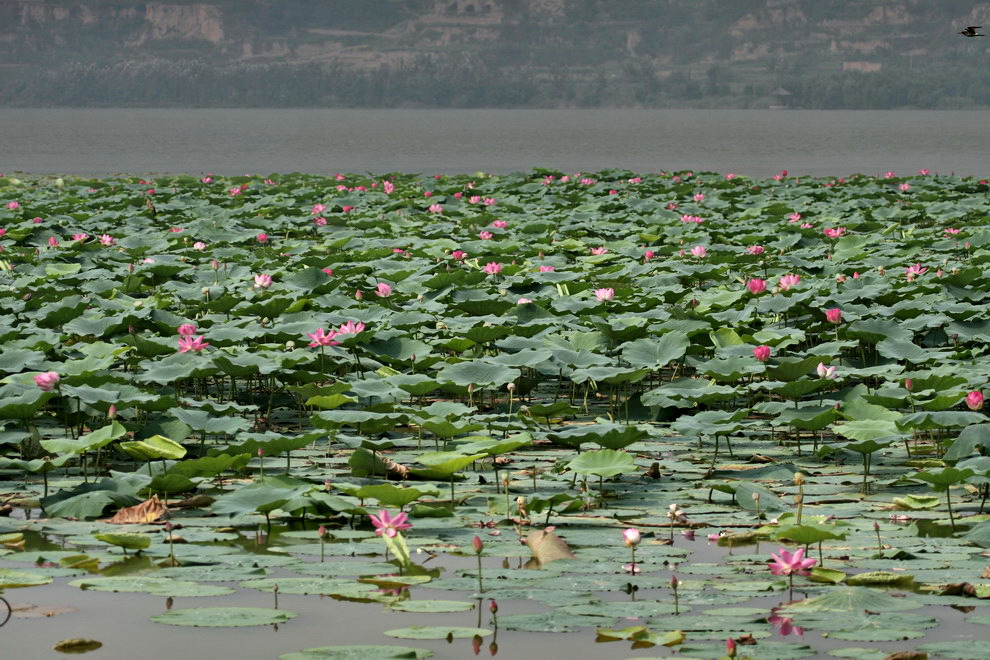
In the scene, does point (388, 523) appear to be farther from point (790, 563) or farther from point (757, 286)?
point (757, 286)

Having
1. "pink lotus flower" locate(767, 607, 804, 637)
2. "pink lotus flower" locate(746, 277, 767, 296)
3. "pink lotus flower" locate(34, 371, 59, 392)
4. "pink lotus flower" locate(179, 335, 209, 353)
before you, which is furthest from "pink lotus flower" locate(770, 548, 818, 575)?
"pink lotus flower" locate(746, 277, 767, 296)

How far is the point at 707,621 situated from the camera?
3744mm

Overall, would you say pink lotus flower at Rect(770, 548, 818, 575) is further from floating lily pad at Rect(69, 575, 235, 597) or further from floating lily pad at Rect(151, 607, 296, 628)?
floating lily pad at Rect(69, 575, 235, 597)

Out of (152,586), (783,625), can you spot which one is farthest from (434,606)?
(783,625)

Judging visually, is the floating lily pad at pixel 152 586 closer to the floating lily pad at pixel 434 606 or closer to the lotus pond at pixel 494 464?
the lotus pond at pixel 494 464

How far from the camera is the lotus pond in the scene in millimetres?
3816

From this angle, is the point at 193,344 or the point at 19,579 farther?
the point at 193,344

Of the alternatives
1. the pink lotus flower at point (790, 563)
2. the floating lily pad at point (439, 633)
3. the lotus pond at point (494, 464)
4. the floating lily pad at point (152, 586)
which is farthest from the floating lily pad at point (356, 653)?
the pink lotus flower at point (790, 563)

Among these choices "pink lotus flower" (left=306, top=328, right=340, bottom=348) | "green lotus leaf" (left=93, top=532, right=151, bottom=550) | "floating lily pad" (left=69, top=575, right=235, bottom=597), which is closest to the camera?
"floating lily pad" (left=69, top=575, right=235, bottom=597)

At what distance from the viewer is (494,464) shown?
542 centimetres

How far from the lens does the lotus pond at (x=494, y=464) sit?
3.82m

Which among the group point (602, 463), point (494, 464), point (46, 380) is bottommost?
point (494, 464)

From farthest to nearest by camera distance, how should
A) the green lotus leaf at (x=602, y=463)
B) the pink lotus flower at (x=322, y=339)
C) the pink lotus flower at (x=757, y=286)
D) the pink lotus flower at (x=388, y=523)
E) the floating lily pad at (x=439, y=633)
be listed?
the pink lotus flower at (x=757, y=286) < the pink lotus flower at (x=322, y=339) < the green lotus leaf at (x=602, y=463) < the pink lotus flower at (x=388, y=523) < the floating lily pad at (x=439, y=633)

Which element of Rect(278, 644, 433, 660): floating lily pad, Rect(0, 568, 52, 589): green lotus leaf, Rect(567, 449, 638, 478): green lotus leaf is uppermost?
Rect(567, 449, 638, 478): green lotus leaf
